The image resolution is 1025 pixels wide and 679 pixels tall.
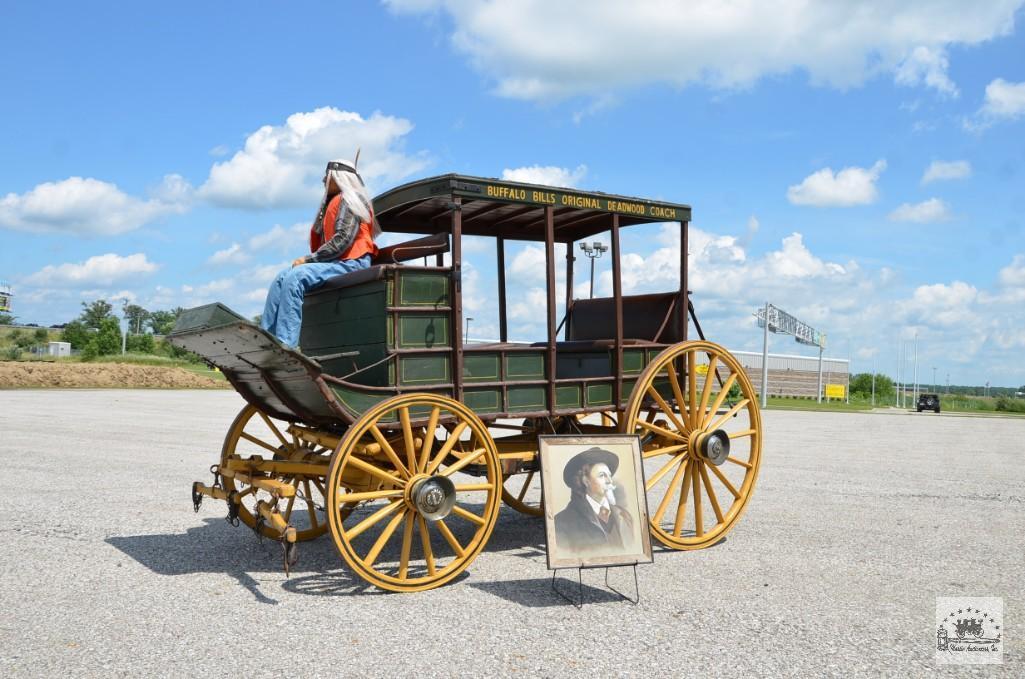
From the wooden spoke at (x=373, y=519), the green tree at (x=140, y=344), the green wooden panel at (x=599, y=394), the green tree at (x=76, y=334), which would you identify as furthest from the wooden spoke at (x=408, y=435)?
the green tree at (x=76, y=334)

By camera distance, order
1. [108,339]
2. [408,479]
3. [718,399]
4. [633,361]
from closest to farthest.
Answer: [408,479] → [633,361] → [718,399] → [108,339]

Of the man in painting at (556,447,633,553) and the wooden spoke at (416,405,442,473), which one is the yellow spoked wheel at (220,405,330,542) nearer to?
the wooden spoke at (416,405,442,473)

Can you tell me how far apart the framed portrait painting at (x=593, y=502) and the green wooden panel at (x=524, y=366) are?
3.03 feet

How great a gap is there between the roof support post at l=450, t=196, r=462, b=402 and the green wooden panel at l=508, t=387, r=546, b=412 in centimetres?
53

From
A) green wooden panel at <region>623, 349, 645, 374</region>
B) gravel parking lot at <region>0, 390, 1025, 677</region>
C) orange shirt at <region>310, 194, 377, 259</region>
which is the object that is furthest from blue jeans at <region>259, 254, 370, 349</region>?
green wooden panel at <region>623, 349, 645, 374</region>

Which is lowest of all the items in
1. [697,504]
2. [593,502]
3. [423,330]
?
[697,504]

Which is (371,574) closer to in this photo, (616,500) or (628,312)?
(616,500)

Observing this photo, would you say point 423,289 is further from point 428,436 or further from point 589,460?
point 589,460

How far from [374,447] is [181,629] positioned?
1555 mm

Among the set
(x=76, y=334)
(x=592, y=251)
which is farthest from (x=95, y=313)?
(x=592, y=251)

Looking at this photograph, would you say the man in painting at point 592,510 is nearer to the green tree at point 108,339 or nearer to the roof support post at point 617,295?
the roof support post at point 617,295

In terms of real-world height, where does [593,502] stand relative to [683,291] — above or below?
below

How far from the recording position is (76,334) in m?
79.9

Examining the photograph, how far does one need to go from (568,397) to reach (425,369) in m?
1.39
